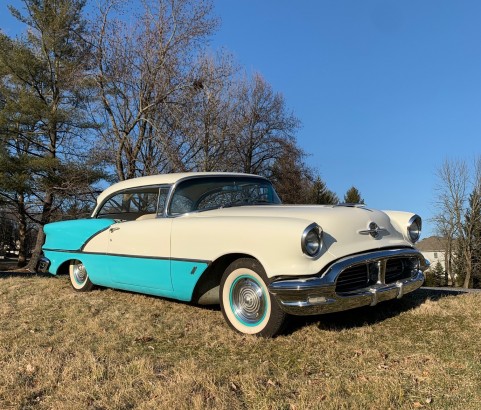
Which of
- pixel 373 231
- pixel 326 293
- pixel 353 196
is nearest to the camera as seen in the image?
pixel 326 293

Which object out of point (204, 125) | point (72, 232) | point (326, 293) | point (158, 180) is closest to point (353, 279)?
point (326, 293)

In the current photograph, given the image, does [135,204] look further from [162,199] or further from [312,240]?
[312,240]

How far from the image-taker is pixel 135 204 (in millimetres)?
6000

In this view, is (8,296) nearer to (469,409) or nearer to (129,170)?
(469,409)

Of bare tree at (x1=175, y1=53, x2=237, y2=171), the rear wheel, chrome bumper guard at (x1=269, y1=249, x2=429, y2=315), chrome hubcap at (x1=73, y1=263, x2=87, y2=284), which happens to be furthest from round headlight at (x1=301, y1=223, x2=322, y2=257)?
bare tree at (x1=175, y1=53, x2=237, y2=171)

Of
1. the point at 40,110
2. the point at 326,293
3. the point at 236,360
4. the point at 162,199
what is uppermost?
the point at 40,110

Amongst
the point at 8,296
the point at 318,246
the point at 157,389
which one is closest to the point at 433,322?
the point at 318,246

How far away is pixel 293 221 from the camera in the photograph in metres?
3.80

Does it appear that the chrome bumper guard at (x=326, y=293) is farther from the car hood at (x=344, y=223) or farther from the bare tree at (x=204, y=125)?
the bare tree at (x=204, y=125)

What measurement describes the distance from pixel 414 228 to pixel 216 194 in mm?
2183

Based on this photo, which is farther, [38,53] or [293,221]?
[38,53]

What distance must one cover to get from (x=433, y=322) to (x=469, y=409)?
6.05 ft

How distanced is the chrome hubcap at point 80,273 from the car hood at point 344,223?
2530 mm

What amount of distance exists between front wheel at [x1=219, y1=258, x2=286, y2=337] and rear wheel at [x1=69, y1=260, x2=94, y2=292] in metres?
2.88
